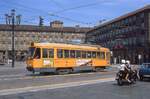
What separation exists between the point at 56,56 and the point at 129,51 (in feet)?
163

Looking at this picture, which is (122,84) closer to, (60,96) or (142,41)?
(60,96)

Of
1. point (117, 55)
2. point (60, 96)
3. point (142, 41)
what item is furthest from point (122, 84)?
point (117, 55)

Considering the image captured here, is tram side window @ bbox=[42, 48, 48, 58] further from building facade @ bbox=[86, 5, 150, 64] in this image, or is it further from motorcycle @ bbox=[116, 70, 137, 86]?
building facade @ bbox=[86, 5, 150, 64]

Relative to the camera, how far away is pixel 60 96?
15.6m

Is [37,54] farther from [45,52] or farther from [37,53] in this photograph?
[45,52]

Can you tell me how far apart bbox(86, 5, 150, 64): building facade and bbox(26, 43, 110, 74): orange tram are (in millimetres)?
33638

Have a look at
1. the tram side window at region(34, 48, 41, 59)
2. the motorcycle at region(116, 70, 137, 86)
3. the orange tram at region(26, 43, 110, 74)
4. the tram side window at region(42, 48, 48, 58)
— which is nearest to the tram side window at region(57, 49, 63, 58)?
the orange tram at region(26, 43, 110, 74)

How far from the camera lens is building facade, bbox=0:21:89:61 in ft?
364

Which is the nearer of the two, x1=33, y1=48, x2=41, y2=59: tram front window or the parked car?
the parked car

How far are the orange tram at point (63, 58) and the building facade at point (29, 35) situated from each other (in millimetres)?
72522

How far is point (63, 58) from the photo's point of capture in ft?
108

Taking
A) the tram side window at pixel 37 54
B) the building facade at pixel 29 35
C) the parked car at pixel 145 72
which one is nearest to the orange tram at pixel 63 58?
the tram side window at pixel 37 54

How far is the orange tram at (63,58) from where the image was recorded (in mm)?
31078

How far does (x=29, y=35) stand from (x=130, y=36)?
44843 mm
